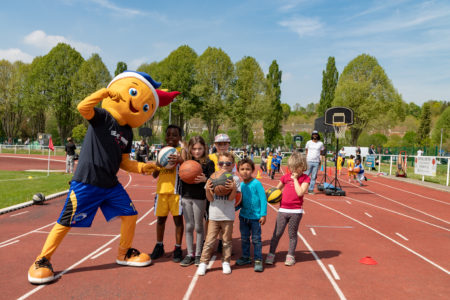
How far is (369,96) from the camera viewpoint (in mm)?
44938

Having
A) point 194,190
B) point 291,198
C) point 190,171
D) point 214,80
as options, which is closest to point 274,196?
point 291,198

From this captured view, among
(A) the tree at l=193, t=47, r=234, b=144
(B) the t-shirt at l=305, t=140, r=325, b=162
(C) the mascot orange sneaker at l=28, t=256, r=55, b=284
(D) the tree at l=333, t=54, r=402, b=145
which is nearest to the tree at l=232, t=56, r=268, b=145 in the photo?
(A) the tree at l=193, t=47, r=234, b=144

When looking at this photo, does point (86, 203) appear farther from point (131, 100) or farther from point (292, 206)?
point (292, 206)

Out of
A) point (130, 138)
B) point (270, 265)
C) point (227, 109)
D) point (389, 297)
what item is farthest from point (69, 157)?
point (227, 109)

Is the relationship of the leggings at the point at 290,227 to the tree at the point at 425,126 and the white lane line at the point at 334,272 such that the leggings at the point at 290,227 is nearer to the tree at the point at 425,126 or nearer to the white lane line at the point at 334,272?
the white lane line at the point at 334,272

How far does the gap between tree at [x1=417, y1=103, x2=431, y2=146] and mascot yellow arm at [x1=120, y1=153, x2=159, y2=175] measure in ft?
211

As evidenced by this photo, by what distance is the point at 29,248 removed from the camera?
5.21 m

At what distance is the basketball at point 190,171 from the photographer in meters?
4.41

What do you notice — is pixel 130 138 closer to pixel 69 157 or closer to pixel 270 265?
pixel 270 265

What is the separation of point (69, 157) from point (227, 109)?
29.6 meters

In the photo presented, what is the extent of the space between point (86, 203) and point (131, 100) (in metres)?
1.45

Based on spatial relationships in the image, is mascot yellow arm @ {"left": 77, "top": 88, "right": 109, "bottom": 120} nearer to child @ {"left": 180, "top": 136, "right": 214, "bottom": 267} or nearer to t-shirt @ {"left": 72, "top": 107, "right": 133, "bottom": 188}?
t-shirt @ {"left": 72, "top": 107, "right": 133, "bottom": 188}

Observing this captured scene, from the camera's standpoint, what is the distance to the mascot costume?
4094 mm

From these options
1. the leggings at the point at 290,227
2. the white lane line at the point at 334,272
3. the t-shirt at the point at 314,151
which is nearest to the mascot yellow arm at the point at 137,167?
the leggings at the point at 290,227
